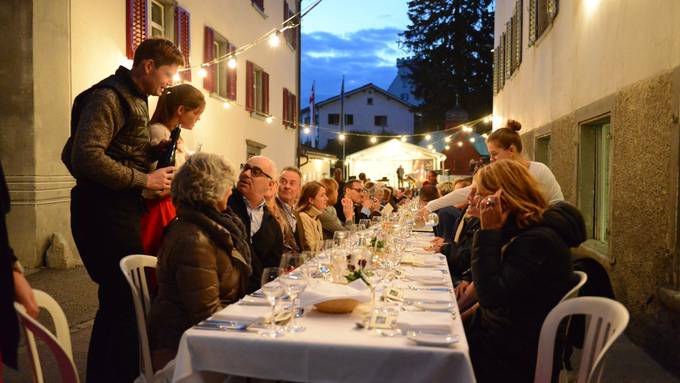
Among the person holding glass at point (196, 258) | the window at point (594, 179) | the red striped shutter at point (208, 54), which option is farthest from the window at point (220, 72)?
the person holding glass at point (196, 258)

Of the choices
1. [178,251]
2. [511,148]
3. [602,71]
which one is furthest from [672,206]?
[178,251]

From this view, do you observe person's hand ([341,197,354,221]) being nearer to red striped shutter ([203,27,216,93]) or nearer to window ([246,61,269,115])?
red striped shutter ([203,27,216,93])

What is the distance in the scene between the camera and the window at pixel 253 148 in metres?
16.0

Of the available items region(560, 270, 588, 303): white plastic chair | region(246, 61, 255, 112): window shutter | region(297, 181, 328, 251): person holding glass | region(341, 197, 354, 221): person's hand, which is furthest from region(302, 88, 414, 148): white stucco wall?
region(560, 270, 588, 303): white plastic chair

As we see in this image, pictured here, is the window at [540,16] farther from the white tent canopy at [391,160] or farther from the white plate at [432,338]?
the white tent canopy at [391,160]

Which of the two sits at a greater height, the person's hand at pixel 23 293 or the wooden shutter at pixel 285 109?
the wooden shutter at pixel 285 109

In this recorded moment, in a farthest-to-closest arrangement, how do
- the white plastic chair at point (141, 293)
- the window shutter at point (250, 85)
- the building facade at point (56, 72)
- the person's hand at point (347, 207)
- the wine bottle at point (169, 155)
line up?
the window shutter at point (250, 85), the person's hand at point (347, 207), the building facade at point (56, 72), the wine bottle at point (169, 155), the white plastic chair at point (141, 293)

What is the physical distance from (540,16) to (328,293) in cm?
905

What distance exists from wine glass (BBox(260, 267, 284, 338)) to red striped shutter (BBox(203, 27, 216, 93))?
1019cm

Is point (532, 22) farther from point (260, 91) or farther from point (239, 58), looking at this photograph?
point (260, 91)

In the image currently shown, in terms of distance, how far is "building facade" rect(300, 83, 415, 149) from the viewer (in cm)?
5019

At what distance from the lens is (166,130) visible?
12.2 feet

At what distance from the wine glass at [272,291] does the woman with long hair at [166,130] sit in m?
1.12

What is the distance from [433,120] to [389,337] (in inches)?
1529
